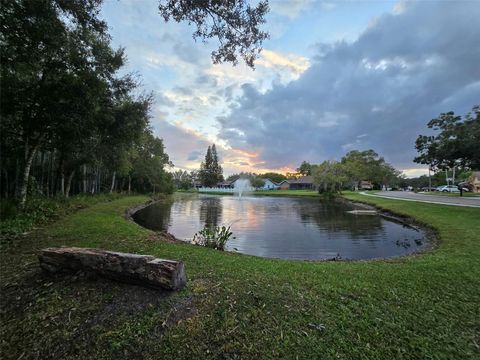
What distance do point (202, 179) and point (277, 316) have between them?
9307 cm

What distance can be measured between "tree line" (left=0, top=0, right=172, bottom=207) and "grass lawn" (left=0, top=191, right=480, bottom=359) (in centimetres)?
566

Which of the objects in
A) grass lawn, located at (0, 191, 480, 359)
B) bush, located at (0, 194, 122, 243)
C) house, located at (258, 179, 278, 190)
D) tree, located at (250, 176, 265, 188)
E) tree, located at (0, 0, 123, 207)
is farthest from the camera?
house, located at (258, 179, 278, 190)

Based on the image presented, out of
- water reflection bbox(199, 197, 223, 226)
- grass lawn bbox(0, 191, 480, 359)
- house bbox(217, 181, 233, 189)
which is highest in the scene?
house bbox(217, 181, 233, 189)

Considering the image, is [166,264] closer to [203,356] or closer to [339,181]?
[203,356]

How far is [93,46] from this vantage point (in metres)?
10.9

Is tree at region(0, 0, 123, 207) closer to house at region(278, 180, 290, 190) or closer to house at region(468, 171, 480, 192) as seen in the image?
house at region(468, 171, 480, 192)

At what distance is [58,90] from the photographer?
9.76 metres

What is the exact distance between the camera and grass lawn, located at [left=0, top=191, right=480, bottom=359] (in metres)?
2.79

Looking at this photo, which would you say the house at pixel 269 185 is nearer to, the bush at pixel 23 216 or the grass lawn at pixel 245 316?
the bush at pixel 23 216

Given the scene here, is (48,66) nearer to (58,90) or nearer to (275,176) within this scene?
(58,90)

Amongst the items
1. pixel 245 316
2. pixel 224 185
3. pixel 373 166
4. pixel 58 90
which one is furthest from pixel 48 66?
pixel 224 185

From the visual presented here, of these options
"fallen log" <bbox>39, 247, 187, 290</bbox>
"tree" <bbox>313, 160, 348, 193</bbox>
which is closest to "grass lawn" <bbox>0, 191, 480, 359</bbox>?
"fallen log" <bbox>39, 247, 187, 290</bbox>

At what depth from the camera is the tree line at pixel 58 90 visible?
6617 millimetres

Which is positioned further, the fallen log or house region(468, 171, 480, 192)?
house region(468, 171, 480, 192)
